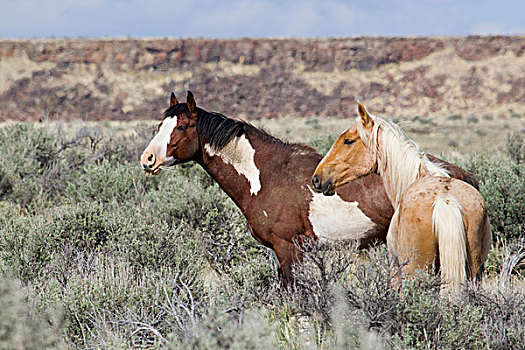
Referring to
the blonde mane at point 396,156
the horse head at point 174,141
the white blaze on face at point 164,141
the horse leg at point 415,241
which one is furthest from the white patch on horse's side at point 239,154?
the horse leg at point 415,241

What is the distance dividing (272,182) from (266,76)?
38.0m

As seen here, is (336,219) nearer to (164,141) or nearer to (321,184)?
(321,184)

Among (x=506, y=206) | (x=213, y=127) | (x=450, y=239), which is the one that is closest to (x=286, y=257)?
(x=213, y=127)

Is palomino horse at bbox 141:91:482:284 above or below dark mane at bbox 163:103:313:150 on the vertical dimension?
below

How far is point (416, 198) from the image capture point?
3338 mm

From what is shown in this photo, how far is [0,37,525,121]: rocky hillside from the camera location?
39.3 m

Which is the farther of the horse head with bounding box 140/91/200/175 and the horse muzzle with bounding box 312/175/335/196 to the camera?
the horse head with bounding box 140/91/200/175

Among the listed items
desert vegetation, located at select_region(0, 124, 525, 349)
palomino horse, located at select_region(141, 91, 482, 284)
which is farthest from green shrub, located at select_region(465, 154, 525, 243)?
palomino horse, located at select_region(141, 91, 482, 284)

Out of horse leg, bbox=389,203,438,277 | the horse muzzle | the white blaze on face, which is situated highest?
the white blaze on face

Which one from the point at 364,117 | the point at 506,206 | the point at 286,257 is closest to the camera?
the point at 364,117

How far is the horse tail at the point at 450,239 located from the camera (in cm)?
310

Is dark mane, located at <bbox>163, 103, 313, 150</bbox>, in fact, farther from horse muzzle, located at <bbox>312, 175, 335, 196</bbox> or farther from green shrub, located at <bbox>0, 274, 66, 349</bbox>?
green shrub, located at <bbox>0, 274, 66, 349</bbox>

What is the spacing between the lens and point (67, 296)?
12.6 feet

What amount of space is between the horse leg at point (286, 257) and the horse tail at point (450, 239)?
4.94 feet
